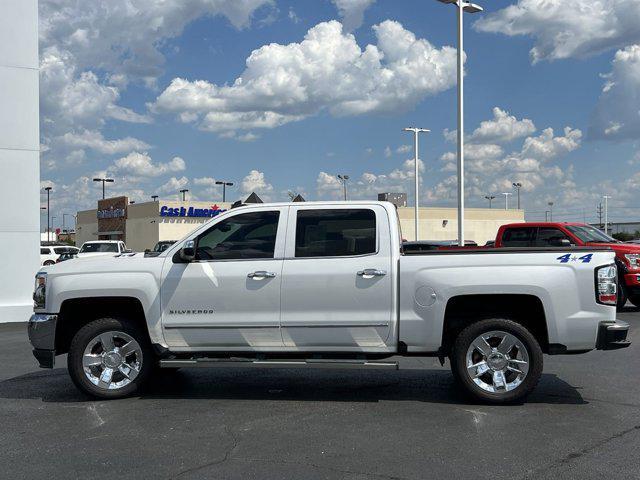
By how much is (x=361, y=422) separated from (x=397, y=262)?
1580 millimetres

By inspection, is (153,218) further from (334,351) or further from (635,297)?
(334,351)

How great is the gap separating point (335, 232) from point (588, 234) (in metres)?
9.76

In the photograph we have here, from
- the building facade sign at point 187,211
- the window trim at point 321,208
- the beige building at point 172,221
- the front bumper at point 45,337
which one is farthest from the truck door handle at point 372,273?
the building facade sign at point 187,211

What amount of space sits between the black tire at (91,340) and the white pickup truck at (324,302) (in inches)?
0.5

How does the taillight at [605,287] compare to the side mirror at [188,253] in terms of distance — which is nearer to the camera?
the taillight at [605,287]

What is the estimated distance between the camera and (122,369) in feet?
22.8

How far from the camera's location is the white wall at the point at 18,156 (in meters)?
14.4

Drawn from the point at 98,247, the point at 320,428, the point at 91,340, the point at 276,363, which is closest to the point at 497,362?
the point at 320,428

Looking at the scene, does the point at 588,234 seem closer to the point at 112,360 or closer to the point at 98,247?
the point at 112,360

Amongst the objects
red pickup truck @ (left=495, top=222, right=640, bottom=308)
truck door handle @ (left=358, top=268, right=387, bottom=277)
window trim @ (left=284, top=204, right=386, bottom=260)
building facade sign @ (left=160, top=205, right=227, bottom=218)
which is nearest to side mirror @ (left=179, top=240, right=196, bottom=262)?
window trim @ (left=284, top=204, right=386, bottom=260)

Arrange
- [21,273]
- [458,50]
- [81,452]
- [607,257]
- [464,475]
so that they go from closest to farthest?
[464,475] < [81,452] < [607,257] < [21,273] < [458,50]

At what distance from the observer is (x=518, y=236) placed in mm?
Answer: 15195

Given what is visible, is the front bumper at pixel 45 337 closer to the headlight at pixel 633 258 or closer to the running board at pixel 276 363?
the running board at pixel 276 363

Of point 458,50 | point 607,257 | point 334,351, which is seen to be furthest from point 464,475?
point 458,50
